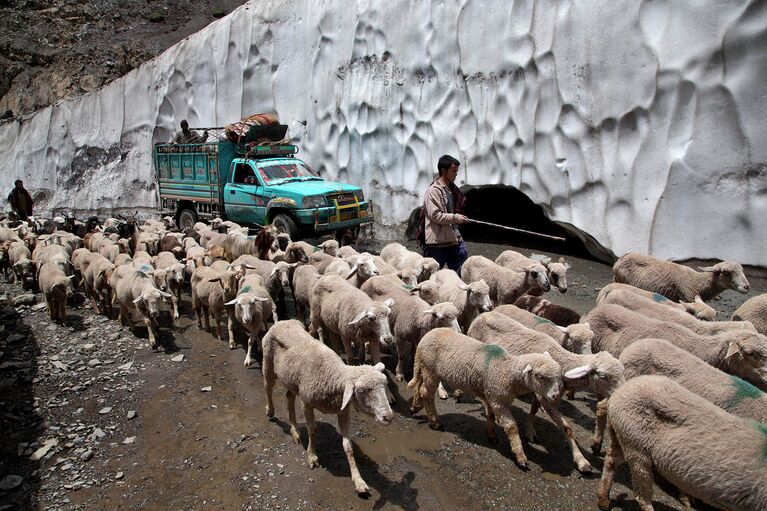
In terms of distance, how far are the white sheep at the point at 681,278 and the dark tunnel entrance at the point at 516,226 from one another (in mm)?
2968

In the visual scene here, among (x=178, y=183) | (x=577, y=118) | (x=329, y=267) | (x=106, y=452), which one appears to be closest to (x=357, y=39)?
(x=178, y=183)

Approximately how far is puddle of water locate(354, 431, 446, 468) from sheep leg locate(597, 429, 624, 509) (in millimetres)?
1299

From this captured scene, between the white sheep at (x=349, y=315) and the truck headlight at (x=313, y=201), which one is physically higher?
the truck headlight at (x=313, y=201)

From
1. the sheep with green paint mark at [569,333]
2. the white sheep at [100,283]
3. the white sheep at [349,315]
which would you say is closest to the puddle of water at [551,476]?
the sheep with green paint mark at [569,333]

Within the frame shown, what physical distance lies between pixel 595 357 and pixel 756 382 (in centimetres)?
148

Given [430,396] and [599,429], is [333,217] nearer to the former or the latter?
[430,396]

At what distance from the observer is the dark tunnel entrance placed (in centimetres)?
1089

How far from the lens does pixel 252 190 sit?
40.7 ft

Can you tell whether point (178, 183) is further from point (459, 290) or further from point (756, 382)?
point (756, 382)

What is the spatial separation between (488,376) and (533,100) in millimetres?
8482

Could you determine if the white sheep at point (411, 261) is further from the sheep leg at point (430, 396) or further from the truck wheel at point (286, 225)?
the truck wheel at point (286, 225)

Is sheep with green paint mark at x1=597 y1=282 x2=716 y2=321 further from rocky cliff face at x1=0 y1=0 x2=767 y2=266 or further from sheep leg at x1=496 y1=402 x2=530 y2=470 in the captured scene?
rocky cliff face at x1=0 y1=0 x2=767 y2=266

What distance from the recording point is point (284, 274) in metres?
7.77

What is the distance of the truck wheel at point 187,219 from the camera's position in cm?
1447
